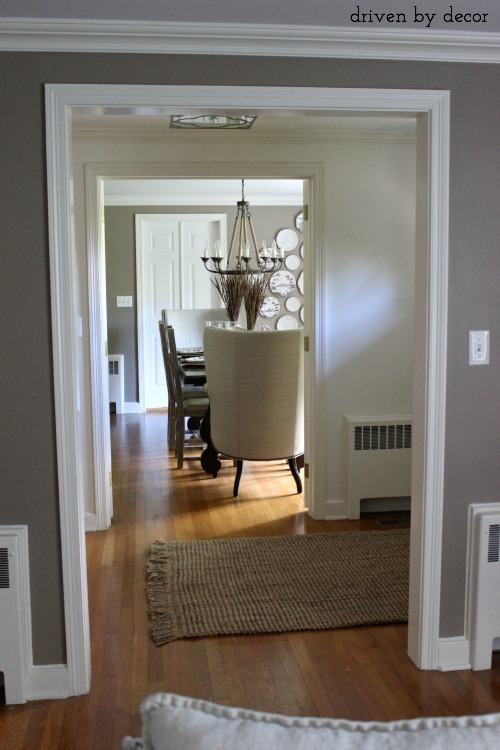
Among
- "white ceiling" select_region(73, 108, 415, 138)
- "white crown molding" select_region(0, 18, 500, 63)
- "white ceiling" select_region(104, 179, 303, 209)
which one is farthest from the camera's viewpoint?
"white ceiling" select_region(104, 179, 303, 209)

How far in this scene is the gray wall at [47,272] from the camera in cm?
254

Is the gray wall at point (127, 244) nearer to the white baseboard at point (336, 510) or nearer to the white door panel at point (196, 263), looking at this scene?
the white door panel at point (196, 263)

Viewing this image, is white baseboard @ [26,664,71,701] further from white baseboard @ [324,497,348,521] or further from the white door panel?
the white door panel

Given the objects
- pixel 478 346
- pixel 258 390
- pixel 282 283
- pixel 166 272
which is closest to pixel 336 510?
pixel 258 390

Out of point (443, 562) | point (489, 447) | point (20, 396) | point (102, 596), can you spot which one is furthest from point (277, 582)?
point (20, 396)

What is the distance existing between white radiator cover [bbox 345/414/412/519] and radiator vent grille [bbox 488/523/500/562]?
1.74 meters

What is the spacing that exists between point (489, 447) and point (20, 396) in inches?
66.3

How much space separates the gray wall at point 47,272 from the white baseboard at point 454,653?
0.13ft

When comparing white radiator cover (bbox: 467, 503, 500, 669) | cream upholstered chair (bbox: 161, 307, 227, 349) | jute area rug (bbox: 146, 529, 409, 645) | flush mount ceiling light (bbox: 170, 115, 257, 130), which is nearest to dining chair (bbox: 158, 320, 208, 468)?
cream upholstered chair (bbox: 161, 307, 227, 349)

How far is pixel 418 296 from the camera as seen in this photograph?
9.27 ft

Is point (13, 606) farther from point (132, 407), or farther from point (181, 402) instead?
point (132, 407)

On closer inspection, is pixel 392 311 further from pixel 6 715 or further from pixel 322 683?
pixel 6 715

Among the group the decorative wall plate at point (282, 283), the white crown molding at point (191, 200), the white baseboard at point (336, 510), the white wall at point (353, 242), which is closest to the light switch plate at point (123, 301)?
the white crown molding at point (191, 200)

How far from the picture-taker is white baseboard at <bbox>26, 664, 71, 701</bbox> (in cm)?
270
